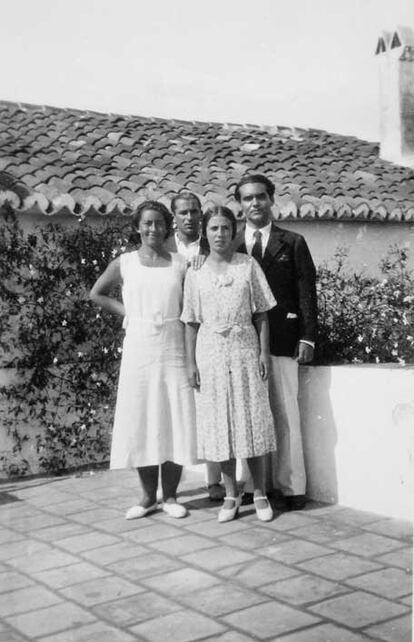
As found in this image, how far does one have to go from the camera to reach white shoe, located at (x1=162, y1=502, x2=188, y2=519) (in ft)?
16.7

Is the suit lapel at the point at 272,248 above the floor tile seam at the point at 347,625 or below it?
above

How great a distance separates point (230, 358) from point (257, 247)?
773mm

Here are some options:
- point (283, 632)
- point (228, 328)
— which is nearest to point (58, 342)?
point (228, 328)

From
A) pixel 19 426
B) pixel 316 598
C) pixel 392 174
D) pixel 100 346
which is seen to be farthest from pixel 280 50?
pixel 392 174

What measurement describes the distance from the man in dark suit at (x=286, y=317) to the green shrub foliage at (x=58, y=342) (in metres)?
1.46

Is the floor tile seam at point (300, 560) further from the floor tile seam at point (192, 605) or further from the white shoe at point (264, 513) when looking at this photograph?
the white shoe at point (264, 513)

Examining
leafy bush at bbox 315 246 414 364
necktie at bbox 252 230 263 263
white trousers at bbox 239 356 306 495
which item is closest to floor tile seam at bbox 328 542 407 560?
white trousers at bbox 239 356 306 495

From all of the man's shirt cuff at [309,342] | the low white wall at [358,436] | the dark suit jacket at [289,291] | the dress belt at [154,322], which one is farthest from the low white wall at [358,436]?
the dress belt at [154,322]

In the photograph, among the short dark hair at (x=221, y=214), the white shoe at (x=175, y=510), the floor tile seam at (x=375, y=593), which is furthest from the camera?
the white shoe at (x=175, y=510)

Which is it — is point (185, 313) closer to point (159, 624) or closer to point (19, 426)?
point (159, 624)

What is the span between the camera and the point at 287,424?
207 inches

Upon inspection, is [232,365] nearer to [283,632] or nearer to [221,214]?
[221,214]

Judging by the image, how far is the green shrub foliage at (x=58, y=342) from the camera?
7023 millimetres

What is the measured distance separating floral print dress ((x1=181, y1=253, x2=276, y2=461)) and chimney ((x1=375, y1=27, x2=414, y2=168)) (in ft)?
29.7
